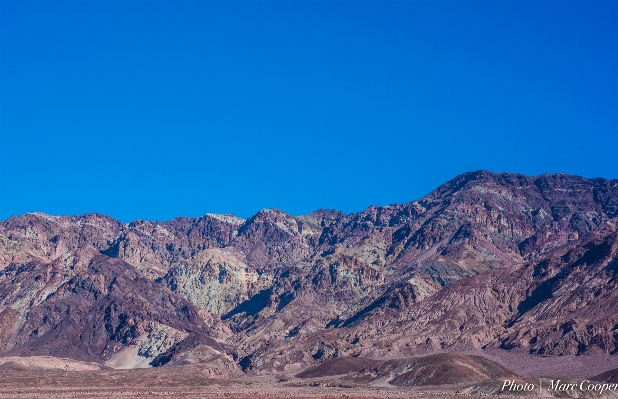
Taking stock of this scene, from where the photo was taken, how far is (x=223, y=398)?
177500 millimetres

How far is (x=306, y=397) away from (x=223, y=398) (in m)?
14.5

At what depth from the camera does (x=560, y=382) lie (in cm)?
18750

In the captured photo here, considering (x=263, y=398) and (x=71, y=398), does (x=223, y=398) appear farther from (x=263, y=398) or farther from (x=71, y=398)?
(x=71, y=398)

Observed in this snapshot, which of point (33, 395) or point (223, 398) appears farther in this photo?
point (33, 395)

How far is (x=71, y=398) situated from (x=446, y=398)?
64.1 meters

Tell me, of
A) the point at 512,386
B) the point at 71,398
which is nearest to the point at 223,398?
the point at 71,398

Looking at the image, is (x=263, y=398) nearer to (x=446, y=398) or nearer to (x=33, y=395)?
(x=446, y=398)

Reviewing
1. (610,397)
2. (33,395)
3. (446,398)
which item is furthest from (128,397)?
(610,397)

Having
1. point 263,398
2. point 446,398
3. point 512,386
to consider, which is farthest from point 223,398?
point 512,386

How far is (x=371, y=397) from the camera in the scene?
18512 centimetres

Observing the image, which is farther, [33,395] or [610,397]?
[33,395]

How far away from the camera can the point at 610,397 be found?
17562cm

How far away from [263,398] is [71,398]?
33156 mm

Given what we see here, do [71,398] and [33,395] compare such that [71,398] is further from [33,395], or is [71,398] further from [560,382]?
[560,382]
